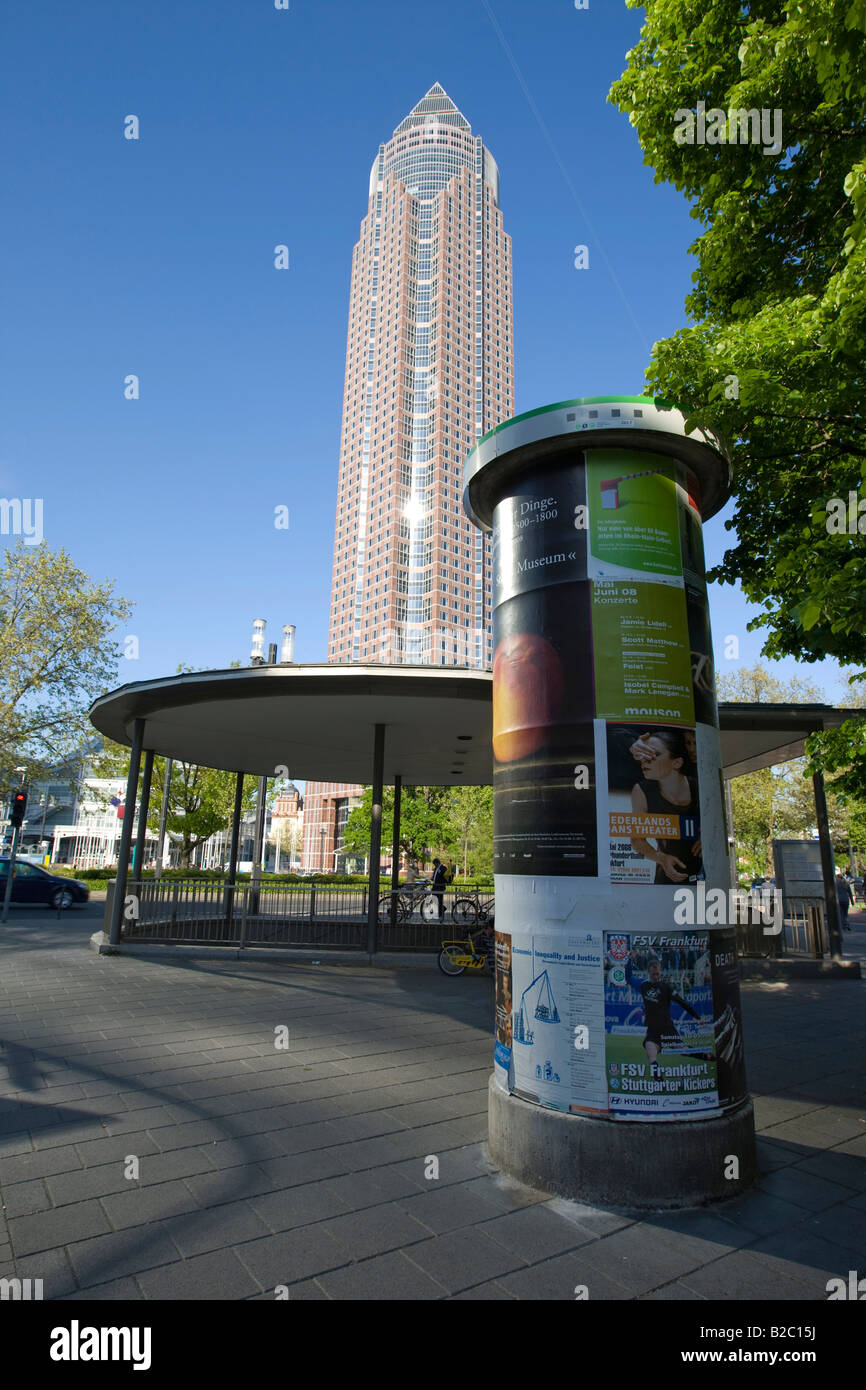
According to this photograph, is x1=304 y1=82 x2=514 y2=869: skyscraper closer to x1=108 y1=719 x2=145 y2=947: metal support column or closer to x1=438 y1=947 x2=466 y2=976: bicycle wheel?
x1=108 y1=719 x2=145 y2=947: metal support column

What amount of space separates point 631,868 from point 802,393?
4329 mm

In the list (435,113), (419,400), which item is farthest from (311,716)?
(435,113)

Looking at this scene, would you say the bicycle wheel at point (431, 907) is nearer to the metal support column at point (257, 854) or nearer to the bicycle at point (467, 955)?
the metal support column at point (257, 854)

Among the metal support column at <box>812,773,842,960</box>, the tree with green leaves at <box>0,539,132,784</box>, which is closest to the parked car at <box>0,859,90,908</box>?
the tree with green leaves at <box>0,539,132,784</box>

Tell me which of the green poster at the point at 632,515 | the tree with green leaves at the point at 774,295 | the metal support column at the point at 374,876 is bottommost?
the metal support column at the point at 374,876

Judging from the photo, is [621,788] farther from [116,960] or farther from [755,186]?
[116,960]

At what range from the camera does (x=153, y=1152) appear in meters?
4.55

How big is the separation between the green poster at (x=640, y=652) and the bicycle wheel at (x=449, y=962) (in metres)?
8.58

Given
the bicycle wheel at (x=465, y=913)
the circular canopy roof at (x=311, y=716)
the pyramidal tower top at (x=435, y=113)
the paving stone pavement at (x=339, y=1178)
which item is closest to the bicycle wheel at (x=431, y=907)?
the bicycle wheel at (x=465, y=913)

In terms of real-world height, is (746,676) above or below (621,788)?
above

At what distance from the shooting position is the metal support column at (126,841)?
12.9 metres

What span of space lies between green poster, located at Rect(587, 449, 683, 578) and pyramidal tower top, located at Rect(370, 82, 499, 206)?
17753 cm
